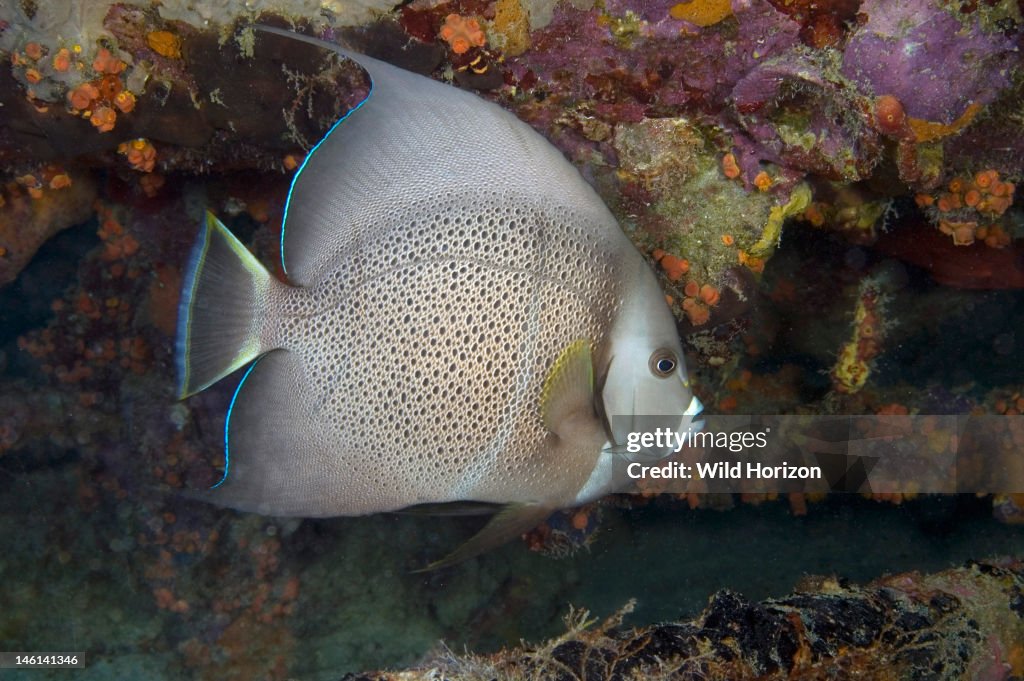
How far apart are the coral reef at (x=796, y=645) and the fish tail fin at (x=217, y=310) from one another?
1.02 m

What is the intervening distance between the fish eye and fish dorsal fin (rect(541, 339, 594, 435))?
186mm

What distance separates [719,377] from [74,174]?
3.88m

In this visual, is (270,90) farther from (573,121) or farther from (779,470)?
(779,470)

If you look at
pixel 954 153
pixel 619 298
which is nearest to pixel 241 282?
pixel 619 298

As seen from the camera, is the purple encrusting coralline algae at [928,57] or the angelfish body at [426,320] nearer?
the angelfish body at [426,320]

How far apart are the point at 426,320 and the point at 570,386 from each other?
48cm

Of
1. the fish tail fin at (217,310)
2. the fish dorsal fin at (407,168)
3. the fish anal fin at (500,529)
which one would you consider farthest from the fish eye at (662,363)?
the fish tail fin at (217,310)

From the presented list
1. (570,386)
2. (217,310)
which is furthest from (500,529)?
(217,310)

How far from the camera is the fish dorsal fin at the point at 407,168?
5.70 ft

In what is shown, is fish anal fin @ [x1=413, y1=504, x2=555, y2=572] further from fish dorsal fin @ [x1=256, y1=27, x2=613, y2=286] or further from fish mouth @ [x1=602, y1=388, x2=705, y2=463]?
fish dorsal fin @ [x1=256, y1=27, x2=613, y2=286]

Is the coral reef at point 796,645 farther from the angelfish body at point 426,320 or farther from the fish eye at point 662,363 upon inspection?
the fish eye at point 662,363

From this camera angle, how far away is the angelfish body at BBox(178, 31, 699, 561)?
1.78m

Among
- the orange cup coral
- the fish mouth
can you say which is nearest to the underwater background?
the orange cup coral

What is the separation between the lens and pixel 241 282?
1.85 meters
